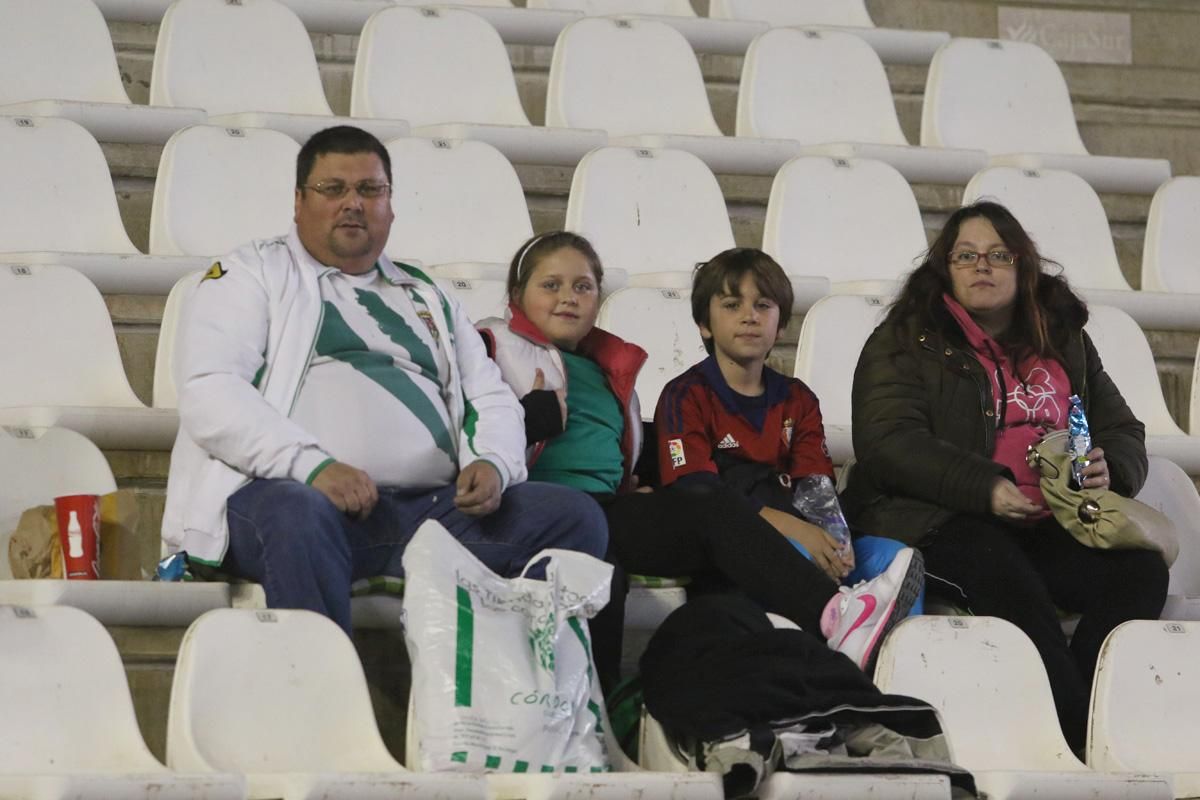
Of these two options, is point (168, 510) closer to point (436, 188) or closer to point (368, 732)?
point (368, 732)

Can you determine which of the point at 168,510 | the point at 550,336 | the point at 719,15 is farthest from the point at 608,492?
the point at 719,15

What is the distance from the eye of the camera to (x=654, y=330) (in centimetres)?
412

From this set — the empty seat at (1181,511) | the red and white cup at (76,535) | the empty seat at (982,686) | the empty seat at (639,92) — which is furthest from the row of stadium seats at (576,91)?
the empty seat at (982,686)

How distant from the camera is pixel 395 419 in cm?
331

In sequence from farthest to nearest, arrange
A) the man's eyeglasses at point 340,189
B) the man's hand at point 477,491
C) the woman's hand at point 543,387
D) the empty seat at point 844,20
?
1. the empty seat at point 844,20
2. the woman's hand at point 543,387
3. the man's eyeglasses at point 340,189
4. the man's hand at point 477,491

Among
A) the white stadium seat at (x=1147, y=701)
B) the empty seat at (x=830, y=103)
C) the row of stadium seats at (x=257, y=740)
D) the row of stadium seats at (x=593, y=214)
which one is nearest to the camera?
the row of stadium seats at (x=257, y=740)

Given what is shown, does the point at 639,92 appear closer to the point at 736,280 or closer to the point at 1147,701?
the point at 736,280

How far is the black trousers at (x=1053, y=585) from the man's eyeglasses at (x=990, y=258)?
1.56 feet

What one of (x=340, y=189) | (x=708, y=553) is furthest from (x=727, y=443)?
(x=340, y=189)

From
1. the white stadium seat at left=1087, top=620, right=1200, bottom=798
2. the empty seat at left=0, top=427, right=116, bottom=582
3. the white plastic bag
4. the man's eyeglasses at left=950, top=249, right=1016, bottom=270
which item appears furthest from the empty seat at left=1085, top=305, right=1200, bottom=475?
the empty seat at left=0, top=427, right=116, bottom=582

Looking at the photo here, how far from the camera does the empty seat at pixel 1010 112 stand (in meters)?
5.39

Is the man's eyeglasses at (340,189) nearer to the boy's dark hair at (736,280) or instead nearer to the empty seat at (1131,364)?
the boy's dark hair at (736,280)

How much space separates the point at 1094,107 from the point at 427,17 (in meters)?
1.90

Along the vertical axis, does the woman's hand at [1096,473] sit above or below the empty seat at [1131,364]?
below
